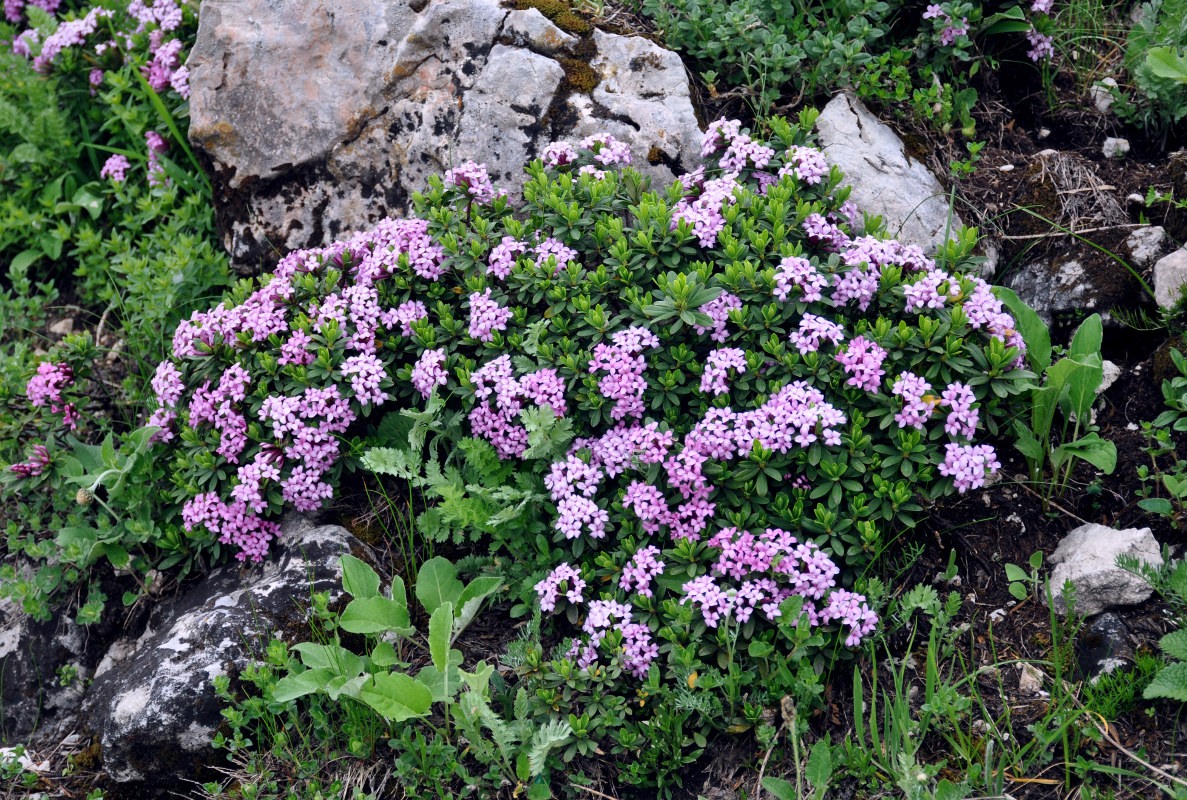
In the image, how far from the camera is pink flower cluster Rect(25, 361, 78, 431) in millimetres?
4438

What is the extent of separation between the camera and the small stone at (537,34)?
479 centimetres

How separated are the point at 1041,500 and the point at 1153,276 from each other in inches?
49.8

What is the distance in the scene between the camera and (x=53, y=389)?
14.6 feet

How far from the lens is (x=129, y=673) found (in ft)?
12.0

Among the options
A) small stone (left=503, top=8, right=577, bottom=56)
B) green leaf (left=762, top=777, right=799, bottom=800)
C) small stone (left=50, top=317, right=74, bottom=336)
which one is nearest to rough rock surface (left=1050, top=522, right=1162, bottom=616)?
green leaf (left=762, top=777, right=799, bottom=800)

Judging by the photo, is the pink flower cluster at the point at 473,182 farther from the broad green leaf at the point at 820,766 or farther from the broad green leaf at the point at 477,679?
the broad green leaf at the point at 820,766

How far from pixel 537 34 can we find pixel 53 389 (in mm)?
3143

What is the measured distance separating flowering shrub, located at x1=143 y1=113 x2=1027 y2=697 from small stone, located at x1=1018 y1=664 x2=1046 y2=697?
60 cm

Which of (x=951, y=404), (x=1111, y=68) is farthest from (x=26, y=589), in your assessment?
(x=1111, y=68)

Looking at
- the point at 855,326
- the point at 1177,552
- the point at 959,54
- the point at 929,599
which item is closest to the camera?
the point at 929,599

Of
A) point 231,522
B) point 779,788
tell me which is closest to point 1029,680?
point 779,788

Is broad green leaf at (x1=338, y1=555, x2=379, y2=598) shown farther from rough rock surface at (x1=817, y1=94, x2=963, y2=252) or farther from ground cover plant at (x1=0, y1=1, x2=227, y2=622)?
rough rock surface at (x1=817, y1=94, x2=963, y2=252)

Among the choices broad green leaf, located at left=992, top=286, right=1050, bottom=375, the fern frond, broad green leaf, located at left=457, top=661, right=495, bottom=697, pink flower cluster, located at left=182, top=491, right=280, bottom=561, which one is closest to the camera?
the fern frond

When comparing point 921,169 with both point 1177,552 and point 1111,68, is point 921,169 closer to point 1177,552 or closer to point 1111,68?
point 1111,68
